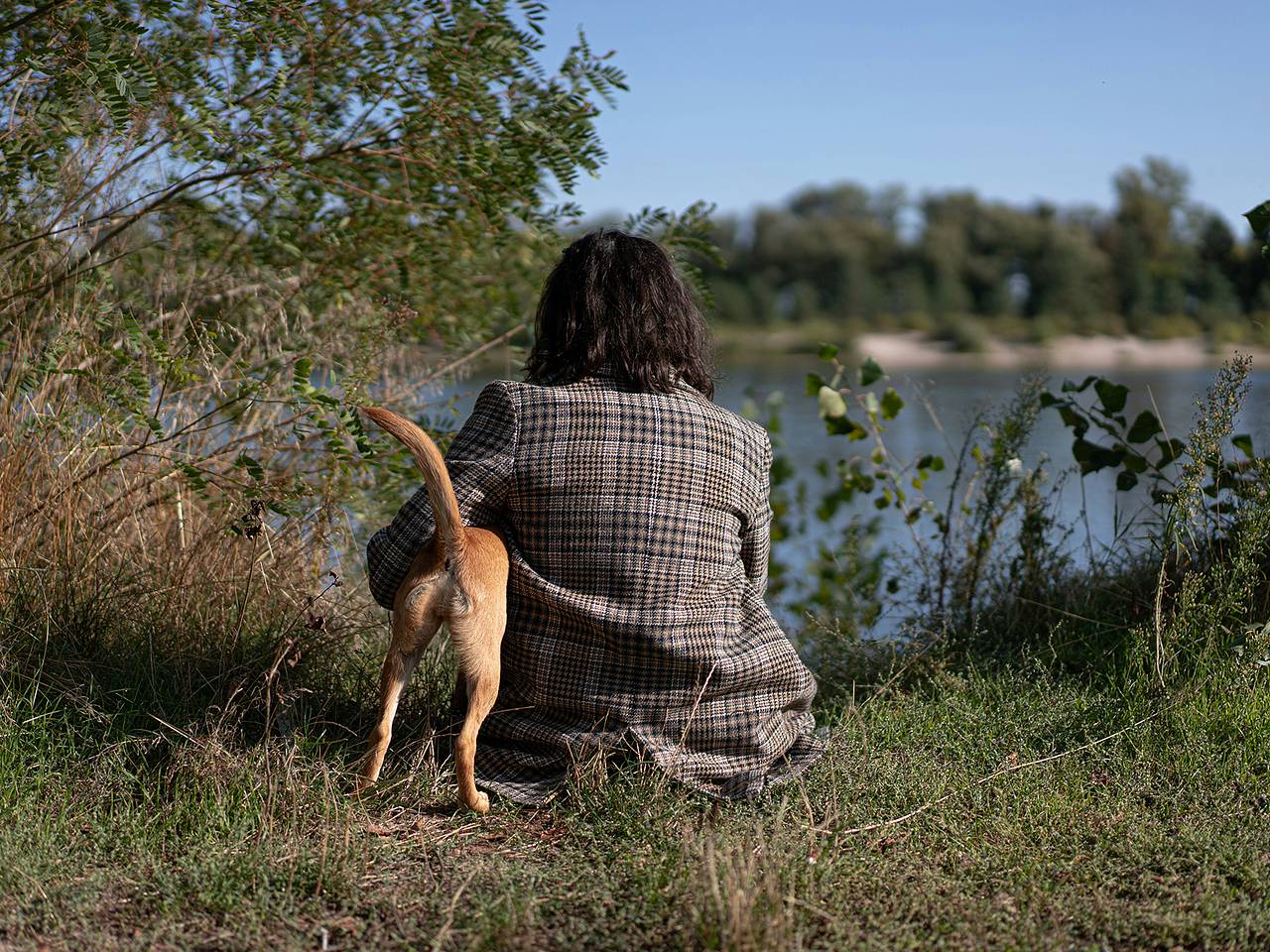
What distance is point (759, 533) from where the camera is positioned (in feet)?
9.95

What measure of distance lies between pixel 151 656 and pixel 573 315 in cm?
150

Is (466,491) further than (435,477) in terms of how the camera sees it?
Yes

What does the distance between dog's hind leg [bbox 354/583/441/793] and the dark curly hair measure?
700 mm

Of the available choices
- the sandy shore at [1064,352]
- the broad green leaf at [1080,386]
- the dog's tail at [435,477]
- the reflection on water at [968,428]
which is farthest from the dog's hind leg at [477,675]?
the sandy shore at [1064,352]

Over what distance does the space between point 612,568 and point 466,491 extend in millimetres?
392

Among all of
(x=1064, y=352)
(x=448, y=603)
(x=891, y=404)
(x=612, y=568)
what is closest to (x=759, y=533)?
(x=612, y=568)

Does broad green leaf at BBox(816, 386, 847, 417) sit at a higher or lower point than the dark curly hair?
lower

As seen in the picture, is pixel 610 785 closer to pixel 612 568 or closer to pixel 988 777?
pixel 612 568

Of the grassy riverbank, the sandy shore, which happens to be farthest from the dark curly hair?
the sandy shore

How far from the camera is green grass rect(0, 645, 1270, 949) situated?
227 cm

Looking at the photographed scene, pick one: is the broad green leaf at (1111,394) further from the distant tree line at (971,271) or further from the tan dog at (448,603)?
the distant tree line at (971,271)

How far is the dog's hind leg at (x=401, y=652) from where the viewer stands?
8.39 ft

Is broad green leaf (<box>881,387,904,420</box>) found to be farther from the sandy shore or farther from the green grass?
the sandy shore

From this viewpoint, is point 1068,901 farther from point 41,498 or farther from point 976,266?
point 976,266
